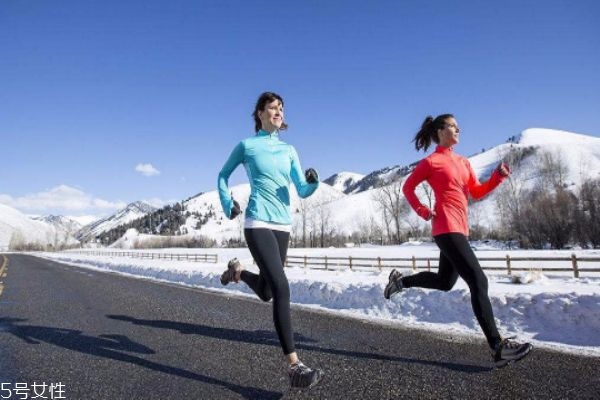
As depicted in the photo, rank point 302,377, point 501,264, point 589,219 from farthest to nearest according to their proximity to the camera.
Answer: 1. point 589,219
2. point 501,264
3. point 302,377

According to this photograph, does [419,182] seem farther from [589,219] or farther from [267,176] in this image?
[589,219]

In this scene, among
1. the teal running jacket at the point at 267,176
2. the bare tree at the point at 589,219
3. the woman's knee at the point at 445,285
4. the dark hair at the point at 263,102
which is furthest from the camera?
the bare tree at the point at 589,219

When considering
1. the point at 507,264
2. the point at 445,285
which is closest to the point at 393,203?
the point at 507,264

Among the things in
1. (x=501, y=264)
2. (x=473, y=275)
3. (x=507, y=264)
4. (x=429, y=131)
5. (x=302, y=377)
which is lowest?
(x=501, y=264)

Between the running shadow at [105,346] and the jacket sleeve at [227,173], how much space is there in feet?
4.53

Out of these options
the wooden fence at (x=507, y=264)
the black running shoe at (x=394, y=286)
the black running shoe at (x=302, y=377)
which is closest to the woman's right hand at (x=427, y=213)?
the black running shoe at (x=394, y=286)

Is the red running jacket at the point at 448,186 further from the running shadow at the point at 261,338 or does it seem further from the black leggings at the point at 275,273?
the black leggings at the point at 275,273

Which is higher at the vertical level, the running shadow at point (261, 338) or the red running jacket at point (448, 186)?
the red running jacket at point (448, 186)

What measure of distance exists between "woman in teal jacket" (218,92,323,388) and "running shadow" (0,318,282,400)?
0.42 metres

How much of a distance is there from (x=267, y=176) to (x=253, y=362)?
1.73m

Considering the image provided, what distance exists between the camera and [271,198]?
3428 millimetres

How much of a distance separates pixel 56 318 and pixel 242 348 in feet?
13.7

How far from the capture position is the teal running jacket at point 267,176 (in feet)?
11.2

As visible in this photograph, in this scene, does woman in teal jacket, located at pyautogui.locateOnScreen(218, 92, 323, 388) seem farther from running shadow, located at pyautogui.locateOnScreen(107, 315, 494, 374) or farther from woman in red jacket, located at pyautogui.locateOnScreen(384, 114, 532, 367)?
woman in red jacket, located at pyautogui.locateOnScreen(384, 114, 532, 367)
